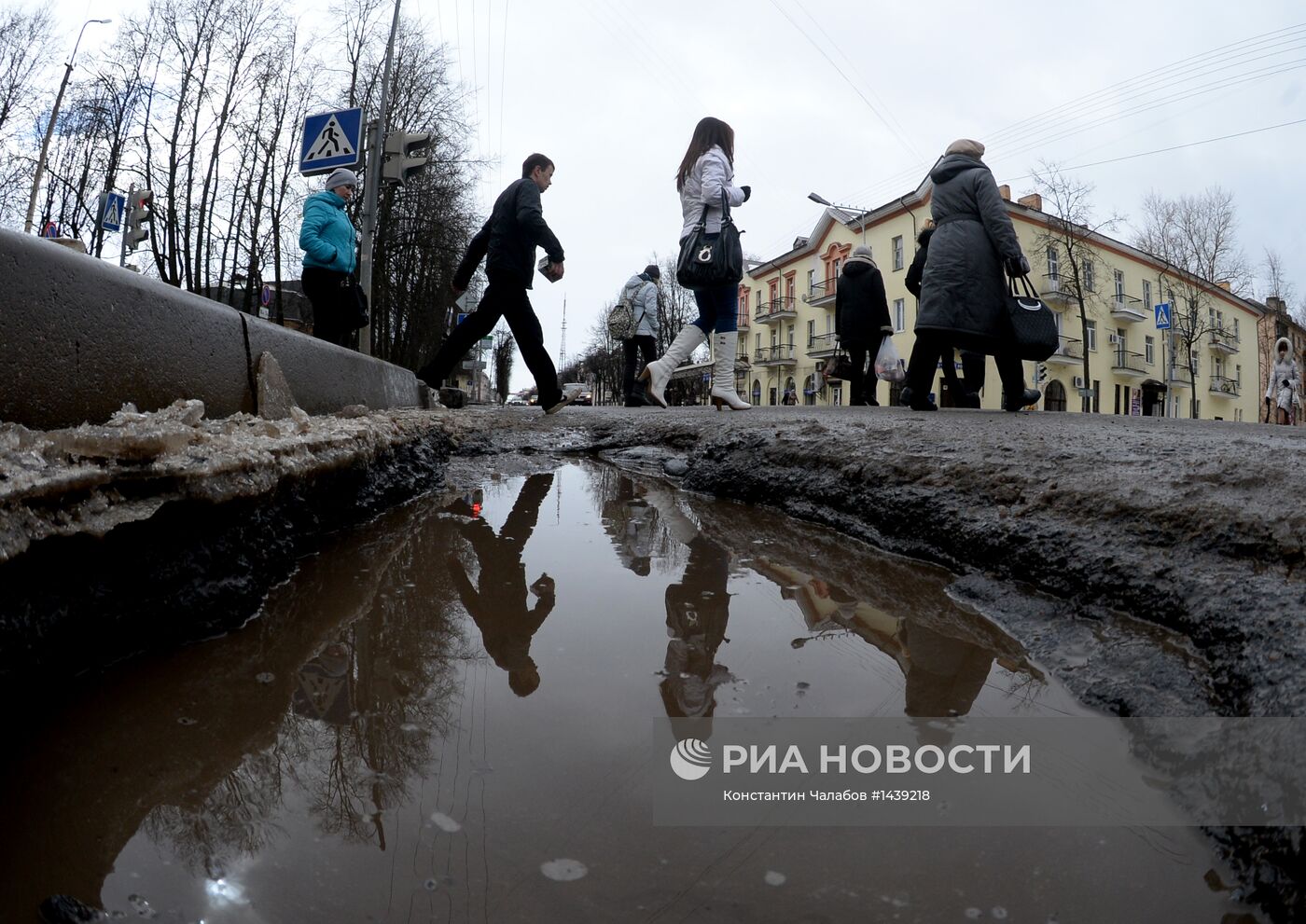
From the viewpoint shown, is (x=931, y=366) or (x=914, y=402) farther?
(x=914, y=402)

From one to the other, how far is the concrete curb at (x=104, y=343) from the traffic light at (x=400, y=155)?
25.4ft

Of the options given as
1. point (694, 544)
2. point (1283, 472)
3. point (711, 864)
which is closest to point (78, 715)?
point (711, 864)

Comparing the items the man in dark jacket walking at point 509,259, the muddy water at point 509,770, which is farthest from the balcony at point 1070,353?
the muddy water at point 509,770

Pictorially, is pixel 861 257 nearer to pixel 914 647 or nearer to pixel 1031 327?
pixel 1031 327

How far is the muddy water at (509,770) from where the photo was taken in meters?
0.81

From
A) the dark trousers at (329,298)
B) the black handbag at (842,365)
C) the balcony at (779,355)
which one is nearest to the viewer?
the dark trousers at (329,298)

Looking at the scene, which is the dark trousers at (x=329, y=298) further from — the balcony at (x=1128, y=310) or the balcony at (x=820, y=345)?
the balcony at (x=1128, y=310)

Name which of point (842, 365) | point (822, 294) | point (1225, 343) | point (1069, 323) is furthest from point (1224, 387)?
point (842, 365)

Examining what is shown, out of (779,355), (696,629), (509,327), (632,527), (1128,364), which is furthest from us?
(779,355)

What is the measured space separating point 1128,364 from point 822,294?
582 inches

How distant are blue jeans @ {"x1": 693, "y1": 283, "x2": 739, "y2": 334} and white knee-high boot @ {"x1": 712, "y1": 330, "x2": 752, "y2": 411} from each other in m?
0.07

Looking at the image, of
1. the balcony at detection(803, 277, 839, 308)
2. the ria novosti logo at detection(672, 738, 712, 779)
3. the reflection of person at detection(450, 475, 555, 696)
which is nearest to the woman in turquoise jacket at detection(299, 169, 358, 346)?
the reflection of person at detection(450, 475, 555, 696)

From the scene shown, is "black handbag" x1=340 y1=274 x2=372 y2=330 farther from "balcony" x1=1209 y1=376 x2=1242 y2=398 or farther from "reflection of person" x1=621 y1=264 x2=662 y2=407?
"balcony" x1=1209 y1=376 x2=1242 y2=398

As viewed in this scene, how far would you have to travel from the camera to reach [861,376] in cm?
767
